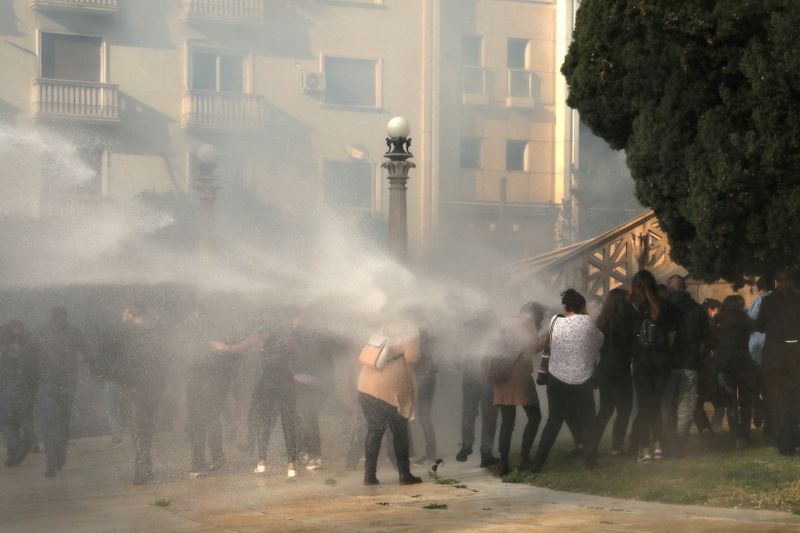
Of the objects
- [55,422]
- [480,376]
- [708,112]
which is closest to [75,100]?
[55,422]

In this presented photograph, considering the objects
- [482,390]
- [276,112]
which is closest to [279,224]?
[276,112]

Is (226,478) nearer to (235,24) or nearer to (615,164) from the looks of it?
(235,24)

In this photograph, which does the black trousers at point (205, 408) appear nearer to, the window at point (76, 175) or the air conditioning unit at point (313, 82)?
the window at point (76, 175)

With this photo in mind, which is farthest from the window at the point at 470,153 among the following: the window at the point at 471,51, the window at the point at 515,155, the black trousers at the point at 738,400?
the black trousers at the point at 738,400

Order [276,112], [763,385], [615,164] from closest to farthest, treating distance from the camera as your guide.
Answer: [763,385] → [276,112] → [615,164]

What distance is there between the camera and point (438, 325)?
48.0ft

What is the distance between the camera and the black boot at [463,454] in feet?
47.4

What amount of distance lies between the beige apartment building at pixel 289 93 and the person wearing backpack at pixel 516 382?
609 centimetres

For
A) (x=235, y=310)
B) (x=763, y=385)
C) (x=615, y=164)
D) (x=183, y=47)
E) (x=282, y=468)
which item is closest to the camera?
(x=763, y=385)

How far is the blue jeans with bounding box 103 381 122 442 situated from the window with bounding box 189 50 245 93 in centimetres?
402

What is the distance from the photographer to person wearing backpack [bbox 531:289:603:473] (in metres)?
12.9

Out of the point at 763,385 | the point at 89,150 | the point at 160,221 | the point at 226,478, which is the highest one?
the point at 89,150

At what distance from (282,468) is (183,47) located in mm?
6841

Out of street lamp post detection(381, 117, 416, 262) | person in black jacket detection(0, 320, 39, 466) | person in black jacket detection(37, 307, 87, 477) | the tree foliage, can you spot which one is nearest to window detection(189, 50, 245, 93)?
street lamp post detection(381, 117, 416, 262)
